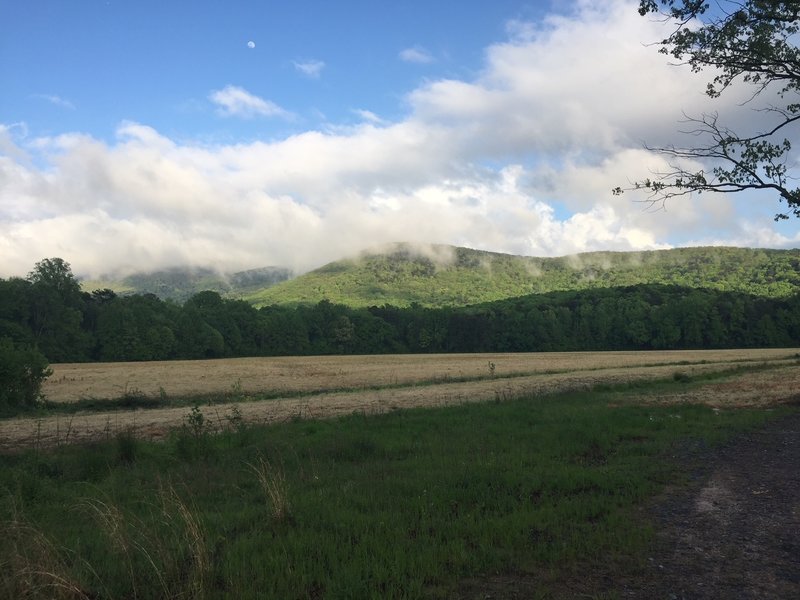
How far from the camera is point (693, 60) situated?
49.6 ft

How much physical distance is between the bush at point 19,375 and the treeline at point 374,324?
54255 millimetres

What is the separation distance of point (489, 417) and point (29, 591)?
14032 mm

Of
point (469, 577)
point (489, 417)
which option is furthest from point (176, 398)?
point (469, 577)

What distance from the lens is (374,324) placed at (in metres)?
123

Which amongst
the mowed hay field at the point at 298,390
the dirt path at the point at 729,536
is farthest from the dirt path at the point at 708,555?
the mowed hay field at the point at 298,390

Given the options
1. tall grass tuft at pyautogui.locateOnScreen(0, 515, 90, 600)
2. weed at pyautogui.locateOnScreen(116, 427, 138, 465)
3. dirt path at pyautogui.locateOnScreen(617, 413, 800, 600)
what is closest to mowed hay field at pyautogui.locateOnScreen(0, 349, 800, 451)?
weed at pyautogui.locateOnScreen(116, 427, 138, 465)

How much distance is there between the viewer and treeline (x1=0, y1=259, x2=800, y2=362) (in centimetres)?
8444

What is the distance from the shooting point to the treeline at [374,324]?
84438 millimetres

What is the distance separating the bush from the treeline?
54255mm

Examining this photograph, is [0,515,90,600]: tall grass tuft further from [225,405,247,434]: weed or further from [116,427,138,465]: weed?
[225,405,247,434]: weed

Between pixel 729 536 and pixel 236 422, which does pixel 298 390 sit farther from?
pixel 729 536

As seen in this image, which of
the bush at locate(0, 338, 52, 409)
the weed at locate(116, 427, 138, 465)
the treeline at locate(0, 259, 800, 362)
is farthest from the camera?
the treeline at locate(0, 259, 800, 362)

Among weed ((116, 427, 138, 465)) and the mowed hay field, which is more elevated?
weed ((116, 427, 138, 465))

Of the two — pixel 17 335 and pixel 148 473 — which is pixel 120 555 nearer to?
pixel 148 473
